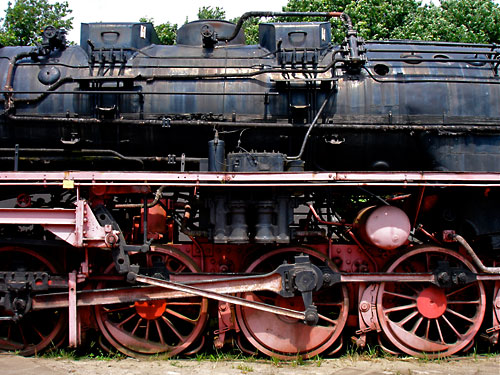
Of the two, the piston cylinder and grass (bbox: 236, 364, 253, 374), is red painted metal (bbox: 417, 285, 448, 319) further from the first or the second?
grass (bbox: 236, 364, 253, 374)

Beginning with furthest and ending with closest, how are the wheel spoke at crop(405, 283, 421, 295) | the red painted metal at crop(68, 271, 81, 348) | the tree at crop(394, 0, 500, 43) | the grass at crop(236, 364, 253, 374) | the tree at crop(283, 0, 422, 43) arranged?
the tree at crop(283, 0, 422, 43) → the tree at crop(394, 0, 500, 43) → the wheel spoke at crop(405, 283, 421, 295) → the red painted metal at crop(68, 271, 81, 348) → the grass at crop(236, 364, 253, 374)

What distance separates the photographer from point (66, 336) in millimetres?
5848

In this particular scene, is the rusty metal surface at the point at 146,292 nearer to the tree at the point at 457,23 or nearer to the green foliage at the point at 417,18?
the green foliage at the point at 417,18

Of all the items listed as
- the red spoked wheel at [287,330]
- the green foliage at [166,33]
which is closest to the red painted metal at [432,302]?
the red spoked wheel at [287,330]

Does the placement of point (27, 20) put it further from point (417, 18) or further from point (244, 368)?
point (244, 368)

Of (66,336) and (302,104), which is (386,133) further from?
(66,336)

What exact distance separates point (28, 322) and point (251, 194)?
10.4 feet

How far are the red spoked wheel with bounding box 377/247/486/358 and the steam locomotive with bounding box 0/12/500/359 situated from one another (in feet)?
0.08

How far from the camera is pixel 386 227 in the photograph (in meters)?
5.54

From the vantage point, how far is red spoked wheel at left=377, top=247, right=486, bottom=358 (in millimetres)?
5711

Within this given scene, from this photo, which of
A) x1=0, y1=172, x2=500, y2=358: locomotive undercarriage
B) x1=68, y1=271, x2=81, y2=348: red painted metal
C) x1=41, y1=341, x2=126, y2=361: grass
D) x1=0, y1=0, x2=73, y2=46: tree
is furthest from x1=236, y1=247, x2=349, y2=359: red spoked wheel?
x1=0, y1=0, x2=73, y2=46: tree

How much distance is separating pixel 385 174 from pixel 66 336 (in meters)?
4.11

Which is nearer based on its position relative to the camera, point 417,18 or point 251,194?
point 251,194

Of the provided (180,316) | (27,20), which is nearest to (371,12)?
(27,20)
